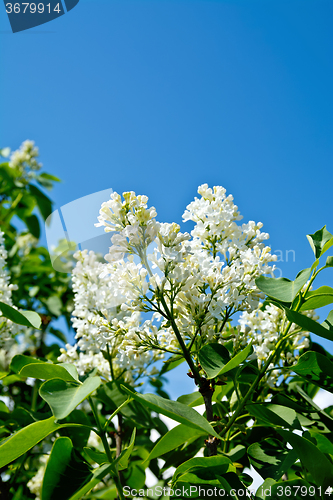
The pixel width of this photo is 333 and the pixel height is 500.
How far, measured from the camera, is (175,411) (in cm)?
81

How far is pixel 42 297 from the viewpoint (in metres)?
3.11

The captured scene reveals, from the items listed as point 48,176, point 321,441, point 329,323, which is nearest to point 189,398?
point 321,441

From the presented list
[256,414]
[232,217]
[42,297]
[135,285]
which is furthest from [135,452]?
[42,297]

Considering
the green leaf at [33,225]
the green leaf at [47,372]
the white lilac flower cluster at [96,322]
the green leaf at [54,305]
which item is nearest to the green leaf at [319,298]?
the white lilac flower cluster at [96,322]

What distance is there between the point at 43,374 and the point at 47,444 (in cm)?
148

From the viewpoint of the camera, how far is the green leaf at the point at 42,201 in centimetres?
328

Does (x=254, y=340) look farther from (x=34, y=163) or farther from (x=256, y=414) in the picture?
(x=34, y=163)

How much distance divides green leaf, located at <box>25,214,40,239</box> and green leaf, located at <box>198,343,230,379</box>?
8.81 feet

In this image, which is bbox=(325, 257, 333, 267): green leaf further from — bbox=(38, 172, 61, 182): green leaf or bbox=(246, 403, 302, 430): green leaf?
bbox=(38, 172, 61, 182): green leaf

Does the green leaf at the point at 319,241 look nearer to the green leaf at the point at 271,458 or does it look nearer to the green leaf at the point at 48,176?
the green leaf at the point at 271,458

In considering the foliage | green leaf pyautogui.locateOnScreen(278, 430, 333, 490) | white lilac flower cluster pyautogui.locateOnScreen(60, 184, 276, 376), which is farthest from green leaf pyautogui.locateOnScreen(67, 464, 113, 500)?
green leaf pyautogui.locateOnScreen(278, 430, 333, 490)

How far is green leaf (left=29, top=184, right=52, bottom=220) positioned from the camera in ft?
10.8

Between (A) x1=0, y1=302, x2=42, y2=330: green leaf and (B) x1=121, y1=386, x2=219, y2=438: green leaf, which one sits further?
(A) x1=0, y1=302, x2=42, y2=330: green leaf

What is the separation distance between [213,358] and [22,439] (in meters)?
0.49
